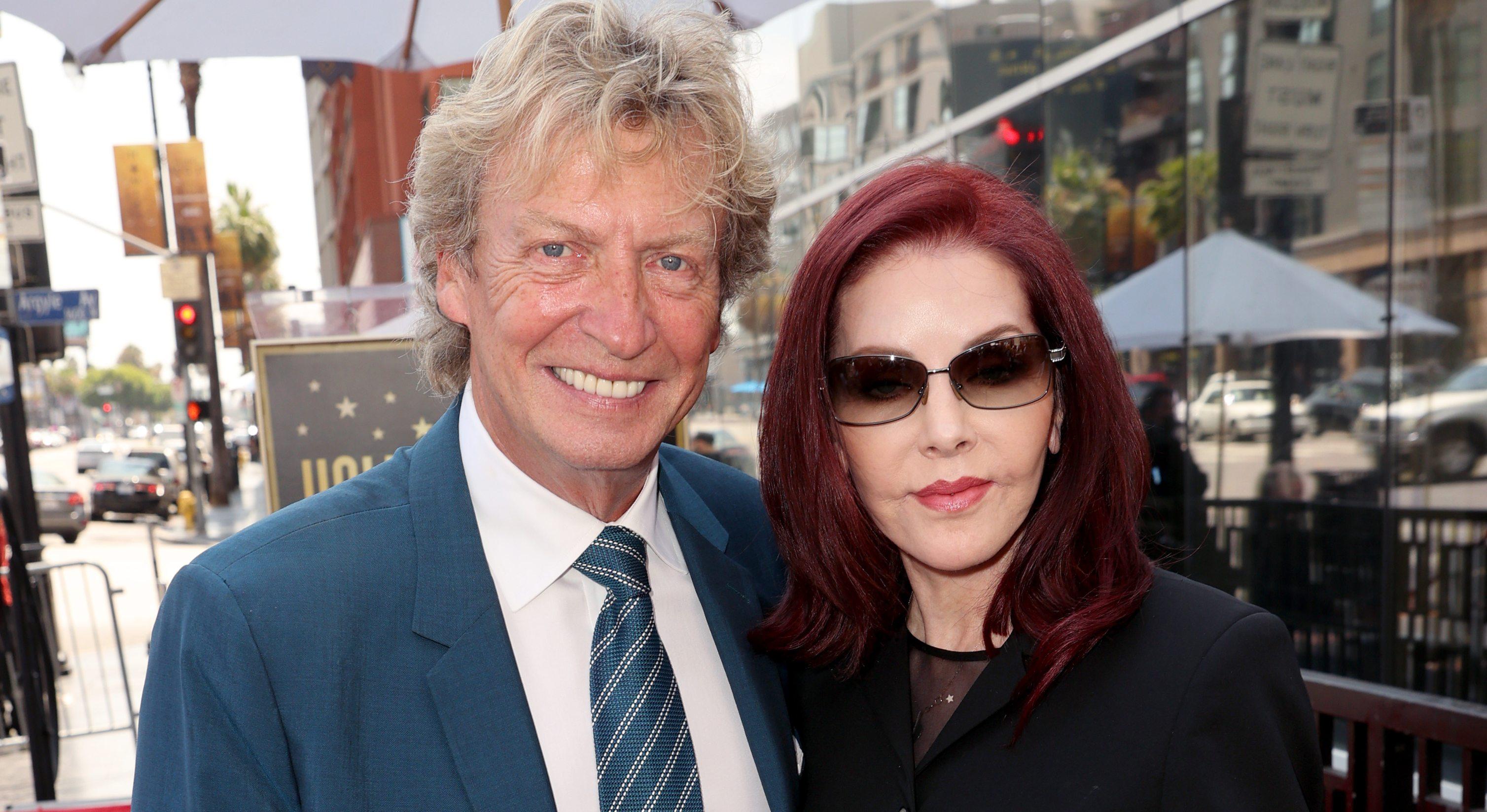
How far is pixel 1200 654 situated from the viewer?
1.58m

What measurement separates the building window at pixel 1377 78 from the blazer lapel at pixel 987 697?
5909 millimetres

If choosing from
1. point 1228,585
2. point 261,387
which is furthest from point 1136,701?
point 1228,585

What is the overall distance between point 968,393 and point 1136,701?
20.6 inches

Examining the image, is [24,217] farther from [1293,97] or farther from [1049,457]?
[1293,97]

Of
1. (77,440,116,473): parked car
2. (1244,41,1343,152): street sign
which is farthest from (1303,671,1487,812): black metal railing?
(77,440,116,473): parked car

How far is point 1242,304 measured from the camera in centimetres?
710

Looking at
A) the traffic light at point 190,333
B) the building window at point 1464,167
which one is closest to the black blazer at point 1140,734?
the building window at point 1464,167

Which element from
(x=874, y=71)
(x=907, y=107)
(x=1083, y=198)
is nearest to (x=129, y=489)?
(x=874, y=71)

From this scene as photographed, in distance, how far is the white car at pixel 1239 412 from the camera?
679 centimetres

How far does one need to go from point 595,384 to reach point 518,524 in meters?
0.28

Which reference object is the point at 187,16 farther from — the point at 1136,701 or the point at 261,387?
the point at 1136,701

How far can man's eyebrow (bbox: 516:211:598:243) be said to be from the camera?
1.80 metres

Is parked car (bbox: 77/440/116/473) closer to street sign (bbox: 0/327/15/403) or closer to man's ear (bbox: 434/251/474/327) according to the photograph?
street sign (bbox: 0/327/15/403)

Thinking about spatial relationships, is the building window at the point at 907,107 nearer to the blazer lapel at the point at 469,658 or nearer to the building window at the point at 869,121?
the building window at the point at 869,121
